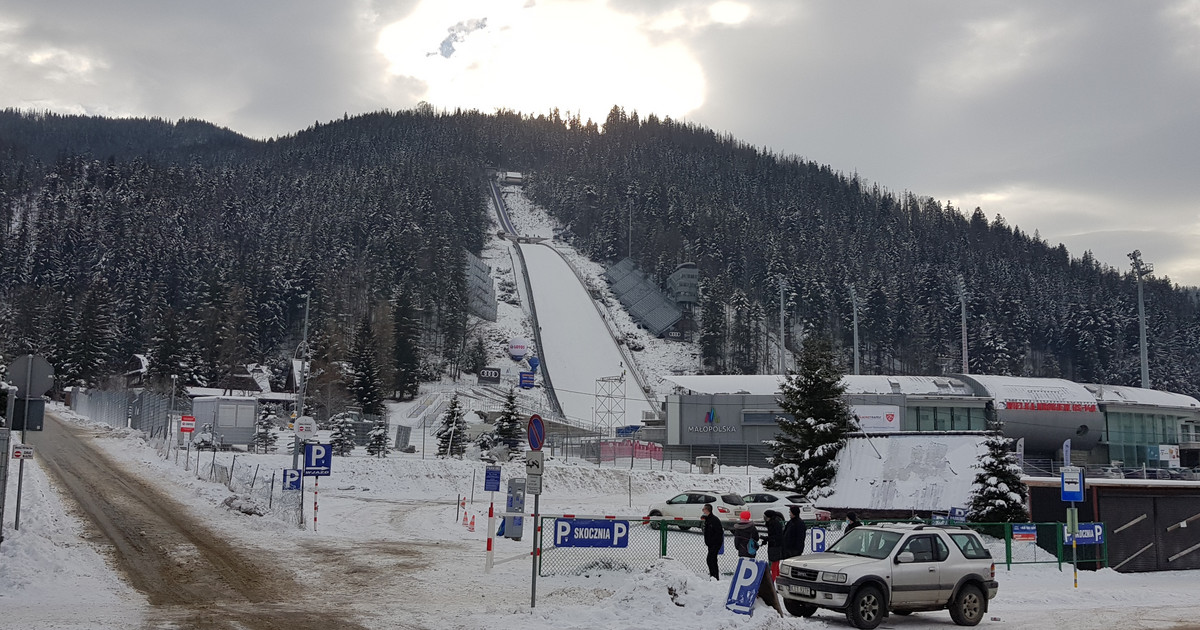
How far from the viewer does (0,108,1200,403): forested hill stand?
332ft

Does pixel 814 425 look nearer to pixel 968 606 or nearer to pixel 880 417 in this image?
pixel 968 606

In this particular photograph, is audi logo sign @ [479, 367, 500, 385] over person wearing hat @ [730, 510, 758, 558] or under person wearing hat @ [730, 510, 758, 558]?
over

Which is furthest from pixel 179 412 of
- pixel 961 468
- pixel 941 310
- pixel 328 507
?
pixel 941 310

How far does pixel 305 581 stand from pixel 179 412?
45.7 m

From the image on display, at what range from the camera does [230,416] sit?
53.2 meters

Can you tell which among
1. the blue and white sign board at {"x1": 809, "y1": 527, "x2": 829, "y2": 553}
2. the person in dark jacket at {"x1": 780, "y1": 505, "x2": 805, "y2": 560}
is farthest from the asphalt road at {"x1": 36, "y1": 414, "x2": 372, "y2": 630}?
the blue and white sign board at {"x1": 809, "y1": 527, "x2": 829, "y2": 553}

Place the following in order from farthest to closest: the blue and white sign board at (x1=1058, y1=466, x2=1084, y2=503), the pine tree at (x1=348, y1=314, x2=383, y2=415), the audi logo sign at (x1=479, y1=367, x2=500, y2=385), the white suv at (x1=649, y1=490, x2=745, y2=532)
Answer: the audi logo sign at (x1=479, y1=367, x2=500, y2=385) < the pine tree at (x1=348, y1=314, x2=383, y2=415) < the white suv at (x1=649, y1=490, x2=745, y2=532) < the blue and white sign board at (x1=1058, y1=466, x2=1084, y2=503)

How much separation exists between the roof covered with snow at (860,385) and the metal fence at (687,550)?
43781 millimetres

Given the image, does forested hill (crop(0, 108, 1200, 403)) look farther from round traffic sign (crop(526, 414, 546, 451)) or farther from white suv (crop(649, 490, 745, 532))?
round traffic sign (crop(526, 414, 546, 451))

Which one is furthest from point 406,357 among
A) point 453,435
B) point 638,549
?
point 638,549

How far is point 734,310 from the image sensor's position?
135m

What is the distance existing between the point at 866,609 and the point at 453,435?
43666mm

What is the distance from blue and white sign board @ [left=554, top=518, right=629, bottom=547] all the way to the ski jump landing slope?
215 feet

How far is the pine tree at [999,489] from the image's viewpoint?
2772 cm
